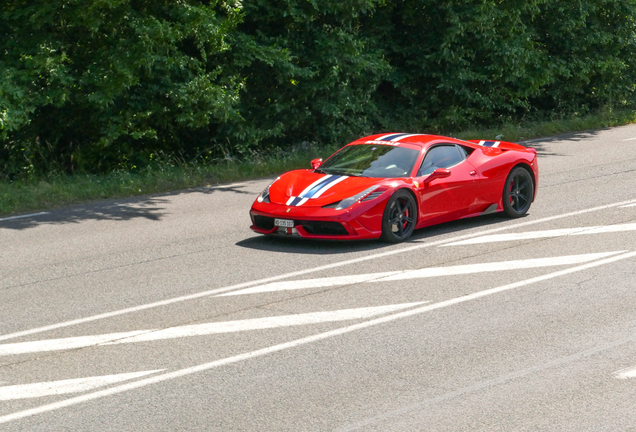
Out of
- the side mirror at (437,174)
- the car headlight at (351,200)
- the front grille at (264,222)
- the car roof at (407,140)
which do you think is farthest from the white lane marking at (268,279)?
the car roof at (407,140)

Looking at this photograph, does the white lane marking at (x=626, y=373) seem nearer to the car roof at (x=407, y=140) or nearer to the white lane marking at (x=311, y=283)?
the white lane marking at (x=311, y=283)

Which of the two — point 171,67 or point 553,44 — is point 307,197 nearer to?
point 171,67

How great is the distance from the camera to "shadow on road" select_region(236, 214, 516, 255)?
1076 cm

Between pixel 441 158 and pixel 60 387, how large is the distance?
7057 mm

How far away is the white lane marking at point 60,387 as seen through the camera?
20.0ft

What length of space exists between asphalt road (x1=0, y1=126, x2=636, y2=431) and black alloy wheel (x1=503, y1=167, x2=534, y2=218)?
270 millimetres

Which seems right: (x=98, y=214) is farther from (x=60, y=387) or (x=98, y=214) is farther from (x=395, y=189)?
(x=60, y=387)

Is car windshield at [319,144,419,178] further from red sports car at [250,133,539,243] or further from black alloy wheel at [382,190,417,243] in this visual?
black alloy wheel at [382,190,417,243]

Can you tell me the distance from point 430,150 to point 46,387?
23.0 feet

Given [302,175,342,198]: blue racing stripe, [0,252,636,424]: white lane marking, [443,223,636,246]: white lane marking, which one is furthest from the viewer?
[443,223,636,246]: white lane marking

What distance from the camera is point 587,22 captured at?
27.8 meters

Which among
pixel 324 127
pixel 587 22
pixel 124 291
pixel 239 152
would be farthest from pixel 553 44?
pixel 124 291

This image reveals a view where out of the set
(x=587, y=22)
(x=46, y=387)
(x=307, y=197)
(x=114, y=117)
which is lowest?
(x=46, y=387)

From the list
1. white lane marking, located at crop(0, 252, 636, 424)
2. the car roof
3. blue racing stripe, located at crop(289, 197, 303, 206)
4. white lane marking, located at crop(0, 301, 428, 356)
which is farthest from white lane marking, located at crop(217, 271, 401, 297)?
the car roof
